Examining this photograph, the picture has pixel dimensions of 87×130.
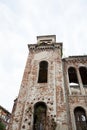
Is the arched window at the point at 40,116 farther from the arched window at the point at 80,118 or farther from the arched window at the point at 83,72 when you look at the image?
the arched window at the point at 83,72

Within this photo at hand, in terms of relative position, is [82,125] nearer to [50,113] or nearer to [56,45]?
[50,113]

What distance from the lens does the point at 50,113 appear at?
11250mm

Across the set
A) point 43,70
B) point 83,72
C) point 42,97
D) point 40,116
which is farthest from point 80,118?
point 43,70

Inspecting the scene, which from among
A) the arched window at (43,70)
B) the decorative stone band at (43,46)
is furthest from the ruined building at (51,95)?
the decorative stone band at (43,46)

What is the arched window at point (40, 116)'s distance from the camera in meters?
10.8

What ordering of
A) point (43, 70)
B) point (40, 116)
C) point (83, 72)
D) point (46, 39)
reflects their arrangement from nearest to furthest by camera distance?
point (40, 116) < point (43, 70) < point (83, 72) < point (46, 39)

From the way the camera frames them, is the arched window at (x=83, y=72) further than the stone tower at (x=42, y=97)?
Yes

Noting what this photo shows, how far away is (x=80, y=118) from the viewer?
11.8m

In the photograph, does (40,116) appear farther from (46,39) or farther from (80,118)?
(46,39)

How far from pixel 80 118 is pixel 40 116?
2.76m

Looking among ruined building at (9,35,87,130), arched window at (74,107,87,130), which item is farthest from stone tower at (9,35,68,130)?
arched window at (74,107,87,130)

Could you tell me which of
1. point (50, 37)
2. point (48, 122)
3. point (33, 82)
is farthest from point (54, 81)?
point (50, 37)

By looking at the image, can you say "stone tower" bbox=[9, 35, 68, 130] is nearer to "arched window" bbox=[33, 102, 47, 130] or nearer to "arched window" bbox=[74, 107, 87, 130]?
"arched window" bbox=[33, 102, 47, 130]

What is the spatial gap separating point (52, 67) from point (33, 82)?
2.32 m
